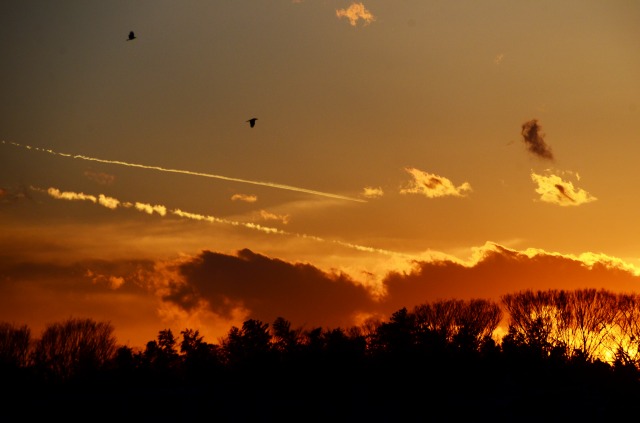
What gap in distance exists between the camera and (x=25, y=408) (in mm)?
84938

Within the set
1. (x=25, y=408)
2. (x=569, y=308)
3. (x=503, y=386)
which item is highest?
(x=569, y=308)

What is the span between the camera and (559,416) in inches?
3324

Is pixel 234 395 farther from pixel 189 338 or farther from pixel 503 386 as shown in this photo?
pixel 189 338

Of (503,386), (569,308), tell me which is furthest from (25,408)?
(569,308)

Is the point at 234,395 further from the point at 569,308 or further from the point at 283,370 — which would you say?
the point at 569,308

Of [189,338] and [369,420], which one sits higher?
[189,338]

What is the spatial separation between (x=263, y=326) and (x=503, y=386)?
4306cm

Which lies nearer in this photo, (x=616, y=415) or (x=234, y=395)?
(x=616, y=415)

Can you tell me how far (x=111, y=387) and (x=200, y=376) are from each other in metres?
14.1

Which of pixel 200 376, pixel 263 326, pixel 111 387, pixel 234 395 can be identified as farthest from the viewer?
pixel 263 326

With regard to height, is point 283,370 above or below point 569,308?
below

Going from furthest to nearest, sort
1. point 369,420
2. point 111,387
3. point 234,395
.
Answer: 1. point 111,387
2. point 234,395
3. point 369,420

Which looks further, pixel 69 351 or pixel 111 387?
pixel 69 351

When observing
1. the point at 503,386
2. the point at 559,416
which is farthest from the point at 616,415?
A: the point at 503,386
